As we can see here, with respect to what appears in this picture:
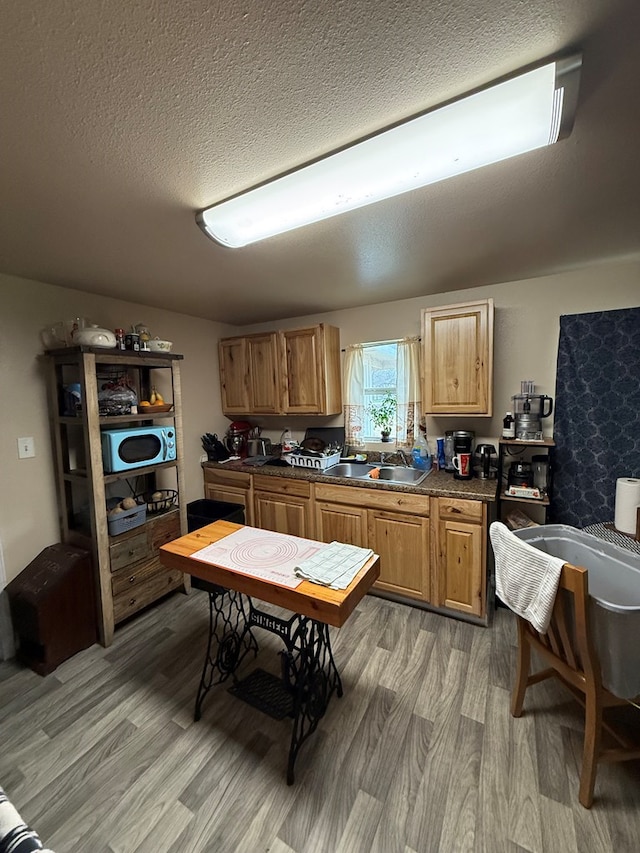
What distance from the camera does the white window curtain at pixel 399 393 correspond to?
294cm

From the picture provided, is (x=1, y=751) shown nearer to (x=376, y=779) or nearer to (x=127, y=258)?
(x=376, y=779)

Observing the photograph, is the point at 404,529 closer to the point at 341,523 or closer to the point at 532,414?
the point at 341,523

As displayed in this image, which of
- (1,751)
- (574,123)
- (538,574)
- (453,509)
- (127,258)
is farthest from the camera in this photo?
(453,509)

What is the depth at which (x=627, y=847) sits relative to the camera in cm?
112

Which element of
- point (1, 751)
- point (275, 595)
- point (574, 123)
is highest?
point (574, 123)

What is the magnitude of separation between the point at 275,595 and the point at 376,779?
33.5 inches

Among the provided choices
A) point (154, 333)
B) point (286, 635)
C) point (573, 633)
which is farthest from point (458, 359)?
point (154, 333)

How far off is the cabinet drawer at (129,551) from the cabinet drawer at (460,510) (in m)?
2.06

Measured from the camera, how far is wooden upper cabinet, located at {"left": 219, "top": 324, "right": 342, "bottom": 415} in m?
3.02

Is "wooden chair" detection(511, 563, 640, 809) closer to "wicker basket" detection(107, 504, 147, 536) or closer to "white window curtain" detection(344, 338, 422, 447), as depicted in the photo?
"white window curtain" detection(344, 338, 422, 447)

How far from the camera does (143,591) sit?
2.38m

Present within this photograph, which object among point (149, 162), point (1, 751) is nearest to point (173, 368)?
point (149, 162)

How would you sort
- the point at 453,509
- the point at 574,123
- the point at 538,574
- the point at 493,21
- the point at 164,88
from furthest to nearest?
the point at 453,509
the point at 538,574
the point at 574,123
the point at 164,88
the point at 493,21

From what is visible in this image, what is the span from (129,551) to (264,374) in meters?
1.84
